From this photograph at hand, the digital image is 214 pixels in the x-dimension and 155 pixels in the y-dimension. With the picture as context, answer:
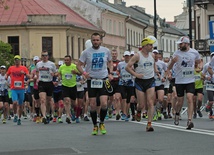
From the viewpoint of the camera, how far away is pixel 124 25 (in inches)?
4094

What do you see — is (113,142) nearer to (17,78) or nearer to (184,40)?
(184,40)

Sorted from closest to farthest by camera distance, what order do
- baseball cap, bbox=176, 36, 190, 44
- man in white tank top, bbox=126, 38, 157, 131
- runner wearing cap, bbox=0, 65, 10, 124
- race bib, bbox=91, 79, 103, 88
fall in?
race bib, bbox=91, 79, 103, 88, man in white tank top, bbox=126, 38, 157, 131, baseball cap, bbox=176, 36, 190, 44, runner wearing cap, bbox=0, 65, 10, 124

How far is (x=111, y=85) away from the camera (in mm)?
22531

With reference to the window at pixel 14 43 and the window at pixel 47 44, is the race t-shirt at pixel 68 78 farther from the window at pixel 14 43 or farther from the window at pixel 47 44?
the window at pixel 47 44

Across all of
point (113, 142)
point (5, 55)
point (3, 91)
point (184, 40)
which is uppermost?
point (5, 55)

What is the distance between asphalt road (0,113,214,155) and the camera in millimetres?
14211

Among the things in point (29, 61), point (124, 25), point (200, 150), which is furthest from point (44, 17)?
point (200, 150)

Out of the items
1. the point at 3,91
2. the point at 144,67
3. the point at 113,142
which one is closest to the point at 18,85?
the point at 3,91

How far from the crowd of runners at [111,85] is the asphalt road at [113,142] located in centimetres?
61

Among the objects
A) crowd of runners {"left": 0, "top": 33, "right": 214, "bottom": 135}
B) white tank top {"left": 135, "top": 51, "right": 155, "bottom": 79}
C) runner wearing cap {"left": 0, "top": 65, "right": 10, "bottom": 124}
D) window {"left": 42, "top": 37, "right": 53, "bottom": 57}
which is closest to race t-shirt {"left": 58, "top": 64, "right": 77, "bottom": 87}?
crowd of runners {"left": 0, "top": 33, "right": 214, "bottom": 135}

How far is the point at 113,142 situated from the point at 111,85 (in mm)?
6549

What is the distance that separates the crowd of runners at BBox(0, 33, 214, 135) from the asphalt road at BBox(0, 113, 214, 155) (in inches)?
24.0

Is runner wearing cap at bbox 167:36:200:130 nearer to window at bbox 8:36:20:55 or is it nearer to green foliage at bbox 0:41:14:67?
green foliage at bbox 0:41:14:67

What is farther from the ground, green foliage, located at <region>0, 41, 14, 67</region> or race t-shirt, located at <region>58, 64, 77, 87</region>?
green foliage, located at <region>0, 41, 14, 67</region>
